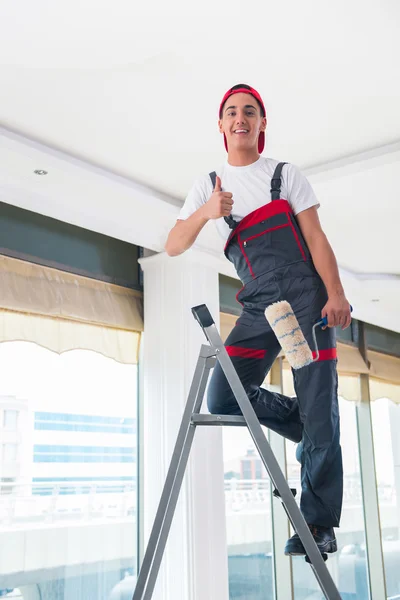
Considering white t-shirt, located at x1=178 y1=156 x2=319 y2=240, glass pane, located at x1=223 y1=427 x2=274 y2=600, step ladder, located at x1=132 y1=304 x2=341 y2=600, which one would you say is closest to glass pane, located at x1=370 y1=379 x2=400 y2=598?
glass pane, located at x1=223 y1=427 x2=274 y2=600

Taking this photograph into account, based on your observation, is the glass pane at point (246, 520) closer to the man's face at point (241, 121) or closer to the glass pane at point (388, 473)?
the glass pane at point (388, 473)

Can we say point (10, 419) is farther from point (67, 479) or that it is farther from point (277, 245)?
point (277, 245)

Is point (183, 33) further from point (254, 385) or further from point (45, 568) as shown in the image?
point (45, 568)

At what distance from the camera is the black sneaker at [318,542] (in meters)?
1.87

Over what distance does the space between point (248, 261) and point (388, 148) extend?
1764mm

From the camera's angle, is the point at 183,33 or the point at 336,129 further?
the point at 336,129

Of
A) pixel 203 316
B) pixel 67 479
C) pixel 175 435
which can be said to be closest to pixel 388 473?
pixel 175 435

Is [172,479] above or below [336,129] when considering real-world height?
below

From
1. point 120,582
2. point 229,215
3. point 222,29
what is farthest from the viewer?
point 120,582

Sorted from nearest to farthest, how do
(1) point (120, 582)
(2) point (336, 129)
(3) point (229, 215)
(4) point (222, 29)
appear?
(3) point (229, 215)
(4) point (222, 29)
(2) point (336, 129)
(1) point (120, 582)

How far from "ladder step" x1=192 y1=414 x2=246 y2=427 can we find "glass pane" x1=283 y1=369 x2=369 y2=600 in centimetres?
379

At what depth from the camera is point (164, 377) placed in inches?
172

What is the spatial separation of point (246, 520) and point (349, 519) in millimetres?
1623

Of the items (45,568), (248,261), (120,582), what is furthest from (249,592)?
(248,261)
